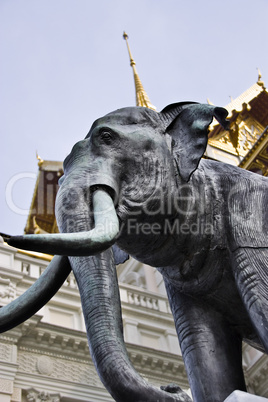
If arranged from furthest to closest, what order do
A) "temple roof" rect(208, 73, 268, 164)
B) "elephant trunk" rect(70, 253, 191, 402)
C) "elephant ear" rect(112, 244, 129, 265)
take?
"temple roof" rect(208, 73, 268, 164) → "elephant ear" rect(112, 244, 129, 265) → "elephant trunk" rect(70, 253, 191, 402)

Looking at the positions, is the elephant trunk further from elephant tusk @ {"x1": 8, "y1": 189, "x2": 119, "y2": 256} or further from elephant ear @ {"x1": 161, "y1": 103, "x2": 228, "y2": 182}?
elephant ear @ {"x1": 161, "y1": 103, "x2": 228, "y2": 182}

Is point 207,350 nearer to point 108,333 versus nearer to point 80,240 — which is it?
point 108,333

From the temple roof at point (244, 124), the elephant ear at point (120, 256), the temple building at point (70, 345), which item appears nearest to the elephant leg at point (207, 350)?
the elephant ear at point (120, 256)

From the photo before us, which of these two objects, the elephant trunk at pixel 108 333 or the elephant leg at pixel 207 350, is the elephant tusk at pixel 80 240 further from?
the elephant leg at pixel 207 350

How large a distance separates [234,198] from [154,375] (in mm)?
9868

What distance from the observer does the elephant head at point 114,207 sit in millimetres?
1454

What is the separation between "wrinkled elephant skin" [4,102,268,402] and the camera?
5.32 feet

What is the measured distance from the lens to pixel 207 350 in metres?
1.97

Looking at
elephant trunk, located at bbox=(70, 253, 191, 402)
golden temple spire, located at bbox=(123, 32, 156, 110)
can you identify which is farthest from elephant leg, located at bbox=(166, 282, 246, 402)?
golden temple spire, located at bbox=(123, 32, 156, 110)

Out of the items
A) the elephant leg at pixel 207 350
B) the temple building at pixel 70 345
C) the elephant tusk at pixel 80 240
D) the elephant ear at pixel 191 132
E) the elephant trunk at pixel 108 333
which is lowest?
the temple building at pixel 70 345

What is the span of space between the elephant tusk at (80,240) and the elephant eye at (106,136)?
35cm

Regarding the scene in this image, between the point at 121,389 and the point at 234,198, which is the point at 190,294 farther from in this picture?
Result: the point at 121,389

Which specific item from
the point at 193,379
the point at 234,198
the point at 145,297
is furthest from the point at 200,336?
the point at 145,297

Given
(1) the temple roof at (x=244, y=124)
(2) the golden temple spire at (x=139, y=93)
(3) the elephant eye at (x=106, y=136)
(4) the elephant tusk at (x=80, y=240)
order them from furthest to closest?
(2) the golden temple spire at (x=139, y=93) → (1) the temple roof at (x=244, y=124) → (3) the elephant eye at (x=106, y=136) → (4) the elephant tusk at (x=80, y=240)
